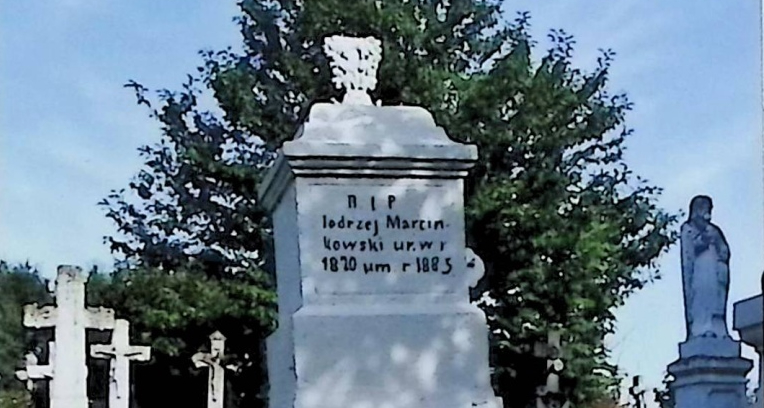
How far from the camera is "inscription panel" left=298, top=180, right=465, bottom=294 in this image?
23.9 feet

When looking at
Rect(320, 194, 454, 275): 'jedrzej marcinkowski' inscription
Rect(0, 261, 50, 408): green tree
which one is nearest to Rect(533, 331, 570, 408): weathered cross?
Rect(320, 194, 454, 275): 'jedrzej marcinkowski' inscription

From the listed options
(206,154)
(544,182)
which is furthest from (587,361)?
(206,154)

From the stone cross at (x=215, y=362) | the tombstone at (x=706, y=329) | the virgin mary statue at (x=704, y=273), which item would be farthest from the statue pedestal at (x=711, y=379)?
the stone cross at (x=215, y=362)

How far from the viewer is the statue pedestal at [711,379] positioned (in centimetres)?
891

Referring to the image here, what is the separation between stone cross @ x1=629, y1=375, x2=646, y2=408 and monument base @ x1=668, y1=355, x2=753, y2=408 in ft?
37.2

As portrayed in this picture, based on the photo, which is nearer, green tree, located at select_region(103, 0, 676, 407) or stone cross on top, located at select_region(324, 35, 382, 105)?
stone cross on top, located at select_region(324, 35, 382, 105)

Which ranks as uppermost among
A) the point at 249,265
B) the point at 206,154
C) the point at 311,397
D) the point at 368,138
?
the point at 206,154

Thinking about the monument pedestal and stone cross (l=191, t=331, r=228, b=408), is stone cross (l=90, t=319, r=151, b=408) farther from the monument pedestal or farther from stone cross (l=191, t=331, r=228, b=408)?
the monument pedestal

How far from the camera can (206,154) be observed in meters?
19.0

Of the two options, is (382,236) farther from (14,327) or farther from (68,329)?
(14,327)

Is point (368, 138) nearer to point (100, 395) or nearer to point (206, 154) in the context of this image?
point (206, 154)

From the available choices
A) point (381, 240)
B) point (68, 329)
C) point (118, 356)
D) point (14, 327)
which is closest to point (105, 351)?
point (118, 356)

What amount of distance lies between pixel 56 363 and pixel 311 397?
6467 mm

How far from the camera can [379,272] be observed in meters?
7.31
